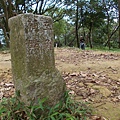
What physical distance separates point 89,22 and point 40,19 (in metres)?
17.2

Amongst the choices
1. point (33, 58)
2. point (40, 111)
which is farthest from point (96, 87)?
point (33, 58)

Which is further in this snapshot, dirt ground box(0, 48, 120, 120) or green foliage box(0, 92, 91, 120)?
dirt ground box(0, 48, 120, 120)

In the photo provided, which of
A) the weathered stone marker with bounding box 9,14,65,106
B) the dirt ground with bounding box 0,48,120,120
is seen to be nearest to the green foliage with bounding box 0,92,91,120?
the weathered stone marker with bounding box 9,14,65,106

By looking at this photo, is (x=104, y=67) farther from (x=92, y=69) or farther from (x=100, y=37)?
(x=100, y=37)

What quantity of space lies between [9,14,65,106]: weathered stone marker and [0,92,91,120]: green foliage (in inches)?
2.6

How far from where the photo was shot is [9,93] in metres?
2.85

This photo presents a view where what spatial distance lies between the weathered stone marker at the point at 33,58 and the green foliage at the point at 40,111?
7 cm

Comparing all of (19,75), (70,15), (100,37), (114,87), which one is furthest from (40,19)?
(100,37)

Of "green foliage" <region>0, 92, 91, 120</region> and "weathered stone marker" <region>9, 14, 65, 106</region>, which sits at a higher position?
"weathered stone marker" <region>9, 14, 65, 106</region>

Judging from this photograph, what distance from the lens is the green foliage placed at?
195 cm

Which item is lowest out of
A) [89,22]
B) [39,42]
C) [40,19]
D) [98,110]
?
[98,110]

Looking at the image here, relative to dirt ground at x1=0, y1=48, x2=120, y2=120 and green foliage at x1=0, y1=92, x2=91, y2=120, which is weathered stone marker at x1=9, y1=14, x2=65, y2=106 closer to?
green foliage at x1=0, y1=92, x2=91, y2=120

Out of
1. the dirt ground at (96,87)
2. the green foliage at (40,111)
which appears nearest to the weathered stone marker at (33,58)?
the green foliage at (40,111)

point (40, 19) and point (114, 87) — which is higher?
point (40, 19)
